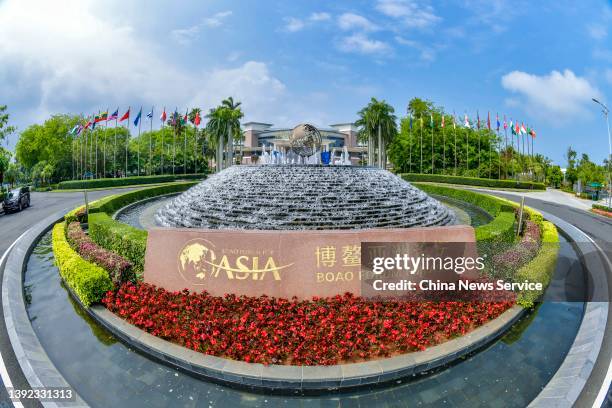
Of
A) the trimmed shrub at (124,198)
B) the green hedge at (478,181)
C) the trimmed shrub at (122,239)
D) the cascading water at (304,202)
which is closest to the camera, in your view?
the trimmed shrub at (122,239)

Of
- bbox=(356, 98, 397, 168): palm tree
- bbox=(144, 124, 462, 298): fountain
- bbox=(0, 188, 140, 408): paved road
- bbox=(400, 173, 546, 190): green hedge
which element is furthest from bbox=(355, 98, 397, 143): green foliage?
bbox=(0, 188, 140, 408): paved road

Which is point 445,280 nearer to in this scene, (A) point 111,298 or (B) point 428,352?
(B) point 428,352

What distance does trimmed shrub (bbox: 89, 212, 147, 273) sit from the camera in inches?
397

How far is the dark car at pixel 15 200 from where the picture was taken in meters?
22.1

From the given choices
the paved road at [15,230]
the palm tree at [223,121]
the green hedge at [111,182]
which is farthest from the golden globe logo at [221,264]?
the palm tree at [223,121]

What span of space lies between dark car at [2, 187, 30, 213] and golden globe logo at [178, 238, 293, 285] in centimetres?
2168

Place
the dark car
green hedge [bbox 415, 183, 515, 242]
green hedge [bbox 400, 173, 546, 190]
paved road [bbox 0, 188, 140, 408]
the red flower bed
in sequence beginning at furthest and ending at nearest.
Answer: green hedge [bbox 400, 173, 546, 190], the dark car, green hedge [bbox 415, 183, 515, 242], the red flower bed, paved road [bbox 0, 188, 140, 408]

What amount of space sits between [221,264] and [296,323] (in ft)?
7.38

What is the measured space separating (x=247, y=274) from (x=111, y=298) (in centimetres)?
339

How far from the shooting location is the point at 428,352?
6.22 metres

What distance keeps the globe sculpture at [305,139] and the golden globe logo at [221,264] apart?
12.0 m

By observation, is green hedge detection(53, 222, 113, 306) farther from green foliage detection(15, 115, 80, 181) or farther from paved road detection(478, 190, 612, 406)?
green foliage detection(15, 115, 80, 181)

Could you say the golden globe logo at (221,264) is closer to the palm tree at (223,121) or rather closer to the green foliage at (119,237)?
the green foliage at (119,237)

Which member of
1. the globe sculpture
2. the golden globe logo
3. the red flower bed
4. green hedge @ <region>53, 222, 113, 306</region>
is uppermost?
the globe sculpture
